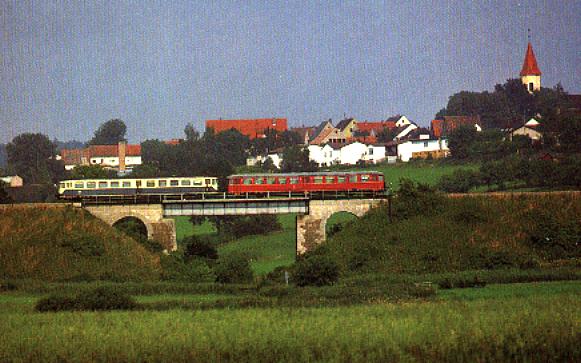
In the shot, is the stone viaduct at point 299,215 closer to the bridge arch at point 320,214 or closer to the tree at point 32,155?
the bridge arch at point 320,214

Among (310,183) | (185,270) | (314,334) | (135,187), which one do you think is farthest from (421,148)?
(314,334)

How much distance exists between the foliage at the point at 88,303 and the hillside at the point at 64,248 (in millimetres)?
16108

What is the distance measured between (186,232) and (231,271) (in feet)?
171

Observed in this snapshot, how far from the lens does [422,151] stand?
159m

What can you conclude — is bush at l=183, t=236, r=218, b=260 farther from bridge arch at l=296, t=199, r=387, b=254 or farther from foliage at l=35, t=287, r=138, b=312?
foliage at l=35, t=287, r=138, b=312

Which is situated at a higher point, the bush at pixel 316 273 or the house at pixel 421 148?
the house at pixel 421 148

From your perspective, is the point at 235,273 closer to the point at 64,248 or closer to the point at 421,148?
the point at 64,248

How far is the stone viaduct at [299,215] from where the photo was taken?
269ft

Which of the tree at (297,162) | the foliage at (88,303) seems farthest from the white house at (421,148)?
the foliage at (88,303)

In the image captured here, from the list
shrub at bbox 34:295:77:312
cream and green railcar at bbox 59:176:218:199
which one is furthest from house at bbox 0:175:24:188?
shrub at bbox 34:295:77:312

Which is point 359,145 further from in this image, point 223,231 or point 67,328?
point 67,328

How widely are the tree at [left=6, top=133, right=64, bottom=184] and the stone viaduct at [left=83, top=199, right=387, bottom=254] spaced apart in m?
94.7

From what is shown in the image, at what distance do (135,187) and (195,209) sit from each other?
→ 7021 millimetres

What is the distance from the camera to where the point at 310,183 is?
284 feet
